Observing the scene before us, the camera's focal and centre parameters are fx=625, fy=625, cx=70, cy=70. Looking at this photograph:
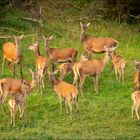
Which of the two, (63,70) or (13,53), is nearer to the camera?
(63,70)

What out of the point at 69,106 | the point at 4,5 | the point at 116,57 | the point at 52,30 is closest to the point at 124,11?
the point at 52,30

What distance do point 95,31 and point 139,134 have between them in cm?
952

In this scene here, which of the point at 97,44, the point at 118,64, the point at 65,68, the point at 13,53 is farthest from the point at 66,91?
the point at 97,44

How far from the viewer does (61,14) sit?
23219mm

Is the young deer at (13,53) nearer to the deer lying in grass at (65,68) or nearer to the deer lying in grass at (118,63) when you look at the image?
the deer lying in grass at (65,68)

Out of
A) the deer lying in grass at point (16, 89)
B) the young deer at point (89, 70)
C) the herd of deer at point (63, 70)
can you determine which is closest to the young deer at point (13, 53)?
the herd of deer at point (63, 70)

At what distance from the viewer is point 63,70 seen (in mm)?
15656

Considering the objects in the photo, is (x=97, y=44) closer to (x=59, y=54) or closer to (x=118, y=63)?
(x=118, y=63)

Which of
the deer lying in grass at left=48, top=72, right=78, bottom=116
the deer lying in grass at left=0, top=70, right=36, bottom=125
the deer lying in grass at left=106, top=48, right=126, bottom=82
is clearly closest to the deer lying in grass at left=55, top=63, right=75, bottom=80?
the deer lying in grass at left=106, top=48, right=126, bottom=82

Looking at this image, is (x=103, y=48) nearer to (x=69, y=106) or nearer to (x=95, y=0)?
(x=69, y=106)

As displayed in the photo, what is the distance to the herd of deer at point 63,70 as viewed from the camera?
13406mm

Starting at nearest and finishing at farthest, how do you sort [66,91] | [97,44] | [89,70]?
Answer: [66,91] < [89,70] < [97,44]

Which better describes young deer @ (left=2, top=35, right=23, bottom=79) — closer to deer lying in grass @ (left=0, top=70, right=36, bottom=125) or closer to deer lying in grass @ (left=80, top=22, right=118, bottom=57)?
deer lying in grass @ (left=80, top=22, right=118, bottom=57)

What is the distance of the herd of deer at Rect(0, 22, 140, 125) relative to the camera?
44.0 feet
